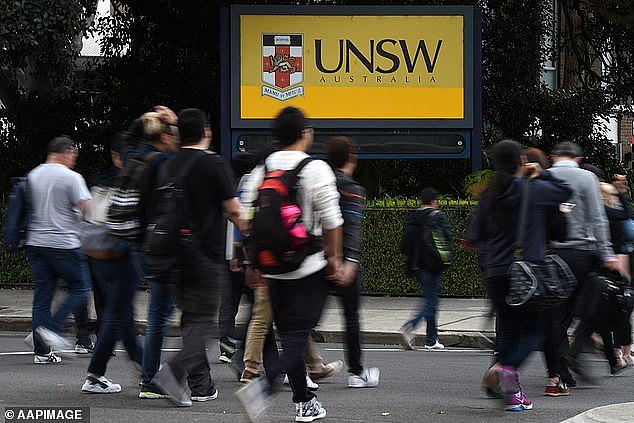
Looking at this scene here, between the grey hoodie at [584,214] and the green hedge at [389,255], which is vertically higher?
the grey hoodie at [584,214]

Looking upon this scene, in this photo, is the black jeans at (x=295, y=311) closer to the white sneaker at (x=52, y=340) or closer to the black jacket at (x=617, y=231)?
the white sneaker at (x=52, y=340)

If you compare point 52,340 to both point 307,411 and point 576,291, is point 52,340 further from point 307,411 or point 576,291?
point 576,291

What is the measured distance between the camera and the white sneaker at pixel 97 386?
809 cm

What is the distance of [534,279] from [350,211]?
144cm

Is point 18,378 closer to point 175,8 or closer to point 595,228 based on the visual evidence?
point 595,228

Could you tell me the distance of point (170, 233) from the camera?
265 inches

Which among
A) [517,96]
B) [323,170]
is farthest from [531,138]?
[323,170]

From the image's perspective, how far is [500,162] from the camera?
7.49 metres

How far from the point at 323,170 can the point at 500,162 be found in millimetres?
1471

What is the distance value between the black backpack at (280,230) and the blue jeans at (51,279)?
401 cm

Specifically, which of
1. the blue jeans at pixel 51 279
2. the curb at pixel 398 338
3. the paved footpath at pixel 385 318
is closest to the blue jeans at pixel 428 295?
the paved footpath at pixel 385 318

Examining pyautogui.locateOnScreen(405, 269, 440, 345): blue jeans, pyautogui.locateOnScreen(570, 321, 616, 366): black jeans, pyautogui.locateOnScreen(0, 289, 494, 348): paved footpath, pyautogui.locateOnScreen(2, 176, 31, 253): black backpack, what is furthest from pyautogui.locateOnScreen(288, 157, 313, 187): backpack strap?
pyautogui.locateOnScreen(405, 269, 440, 345): blue jeans

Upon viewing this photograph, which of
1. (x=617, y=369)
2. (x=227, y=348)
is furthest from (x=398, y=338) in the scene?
(x=617, y=369)

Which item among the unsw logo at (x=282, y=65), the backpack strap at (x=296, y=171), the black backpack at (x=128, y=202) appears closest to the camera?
the backpack strap at (x=296, y=171)
